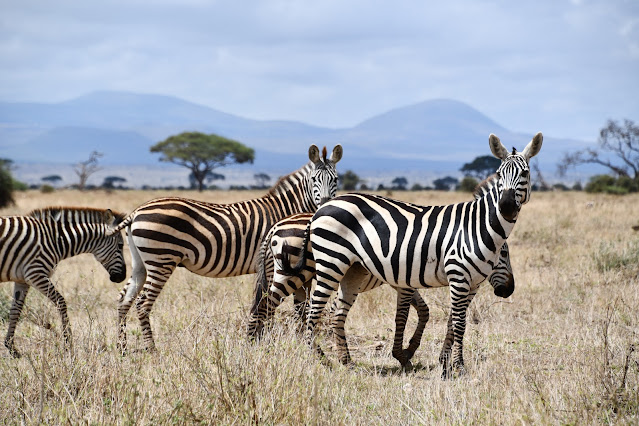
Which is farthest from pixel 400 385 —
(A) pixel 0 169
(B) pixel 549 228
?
(A) pixel 0 169

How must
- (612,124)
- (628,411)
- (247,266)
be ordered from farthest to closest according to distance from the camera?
(612,124) < (247,266) < (628,411)

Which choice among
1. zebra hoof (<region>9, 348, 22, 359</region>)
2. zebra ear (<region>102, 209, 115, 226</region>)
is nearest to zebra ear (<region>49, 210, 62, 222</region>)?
zebra ear (<region>102, 209, 115, 226</region>)

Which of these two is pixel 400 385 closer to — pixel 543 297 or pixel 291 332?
pixel 291 332

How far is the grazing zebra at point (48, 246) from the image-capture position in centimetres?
717

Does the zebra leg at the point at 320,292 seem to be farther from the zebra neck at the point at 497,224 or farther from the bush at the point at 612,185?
the bush at the point at 612,185

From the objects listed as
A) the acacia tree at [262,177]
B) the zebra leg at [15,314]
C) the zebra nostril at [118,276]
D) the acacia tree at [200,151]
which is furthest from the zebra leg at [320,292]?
the acacia tree at [262,177]

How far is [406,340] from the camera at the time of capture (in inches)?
295

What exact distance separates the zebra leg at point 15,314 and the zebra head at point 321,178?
332 centimetres

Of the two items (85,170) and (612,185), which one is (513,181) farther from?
(85,170)

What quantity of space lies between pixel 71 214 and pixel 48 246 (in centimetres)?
106

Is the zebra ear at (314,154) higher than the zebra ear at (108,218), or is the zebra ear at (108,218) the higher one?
the zebra ear at (314,154)

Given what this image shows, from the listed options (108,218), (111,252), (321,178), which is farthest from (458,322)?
(108,218)

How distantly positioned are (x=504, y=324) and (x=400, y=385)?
2.53 meters

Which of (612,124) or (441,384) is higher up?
(612,124)
